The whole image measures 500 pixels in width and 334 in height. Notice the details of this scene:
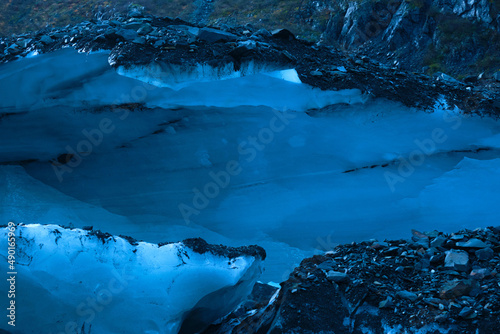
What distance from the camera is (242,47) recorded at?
22.3 ft

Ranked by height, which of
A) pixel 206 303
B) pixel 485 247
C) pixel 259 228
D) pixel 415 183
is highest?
pixel 485 247

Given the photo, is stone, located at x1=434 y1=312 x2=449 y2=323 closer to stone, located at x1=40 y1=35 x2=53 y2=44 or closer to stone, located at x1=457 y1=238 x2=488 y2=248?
stone, located at x1=457 y1=238 x2=488 y2=248

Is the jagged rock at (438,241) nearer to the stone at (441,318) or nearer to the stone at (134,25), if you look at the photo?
the stone at (441,318)

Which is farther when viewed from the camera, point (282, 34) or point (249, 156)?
point (282, 34)

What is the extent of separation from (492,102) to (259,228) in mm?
3924

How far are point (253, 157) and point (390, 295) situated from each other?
352cm

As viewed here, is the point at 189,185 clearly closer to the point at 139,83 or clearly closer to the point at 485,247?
the point at 139,83

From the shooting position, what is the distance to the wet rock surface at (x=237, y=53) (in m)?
6.82

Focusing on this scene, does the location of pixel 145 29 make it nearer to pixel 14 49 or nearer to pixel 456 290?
pixel 14 49

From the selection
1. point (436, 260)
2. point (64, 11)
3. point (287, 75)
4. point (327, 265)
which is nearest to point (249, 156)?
point (287, 75)

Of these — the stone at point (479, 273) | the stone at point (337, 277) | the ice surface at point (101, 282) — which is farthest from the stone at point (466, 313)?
the ice surface at point (101, 282)

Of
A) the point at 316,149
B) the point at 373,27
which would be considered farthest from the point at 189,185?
the point at 373,27

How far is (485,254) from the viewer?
14.7ft

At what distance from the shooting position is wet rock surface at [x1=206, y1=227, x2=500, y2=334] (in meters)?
3.84
